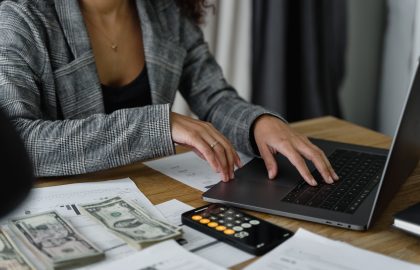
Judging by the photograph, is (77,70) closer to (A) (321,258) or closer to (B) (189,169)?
(B) (189,169)

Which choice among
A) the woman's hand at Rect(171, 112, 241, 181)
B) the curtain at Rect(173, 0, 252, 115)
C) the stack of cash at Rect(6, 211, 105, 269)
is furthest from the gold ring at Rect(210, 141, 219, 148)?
the curtain at Rect(173, 0, 252, 115)

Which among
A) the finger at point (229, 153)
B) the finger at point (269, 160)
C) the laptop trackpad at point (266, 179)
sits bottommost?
the laptop trackpad at point (266, 179)

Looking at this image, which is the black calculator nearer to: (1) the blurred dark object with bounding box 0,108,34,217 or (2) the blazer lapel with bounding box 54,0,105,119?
(1) the blurred dark object with bounding box 0,108,34,217

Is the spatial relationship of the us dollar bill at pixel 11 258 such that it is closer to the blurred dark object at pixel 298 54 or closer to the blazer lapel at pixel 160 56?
the blazer lapel at pixel 160 56

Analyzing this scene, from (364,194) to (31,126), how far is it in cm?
62

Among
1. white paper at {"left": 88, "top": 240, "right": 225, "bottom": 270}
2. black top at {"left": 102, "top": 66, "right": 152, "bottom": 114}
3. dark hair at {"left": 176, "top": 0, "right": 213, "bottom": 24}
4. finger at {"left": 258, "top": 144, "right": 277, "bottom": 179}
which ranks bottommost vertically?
white paper at {"left": 88, "top": 240, "right": 225, "bottom": 270}

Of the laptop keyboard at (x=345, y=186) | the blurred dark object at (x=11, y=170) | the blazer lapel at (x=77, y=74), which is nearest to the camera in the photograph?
the blurred dark object at (x=11, y=170)

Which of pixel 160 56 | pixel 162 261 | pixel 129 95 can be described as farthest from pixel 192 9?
pixel 162 261

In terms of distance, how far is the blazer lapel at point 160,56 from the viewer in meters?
1.37

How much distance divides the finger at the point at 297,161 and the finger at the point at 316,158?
1 centimetres

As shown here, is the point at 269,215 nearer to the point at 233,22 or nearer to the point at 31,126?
the point at 31,126

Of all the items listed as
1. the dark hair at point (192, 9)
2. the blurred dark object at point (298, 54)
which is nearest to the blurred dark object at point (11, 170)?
the dark hair at point (192, 9)

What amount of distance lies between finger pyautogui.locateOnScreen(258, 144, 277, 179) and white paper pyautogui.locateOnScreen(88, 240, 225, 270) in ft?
1.07

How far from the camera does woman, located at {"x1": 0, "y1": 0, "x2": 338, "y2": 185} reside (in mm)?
1045
